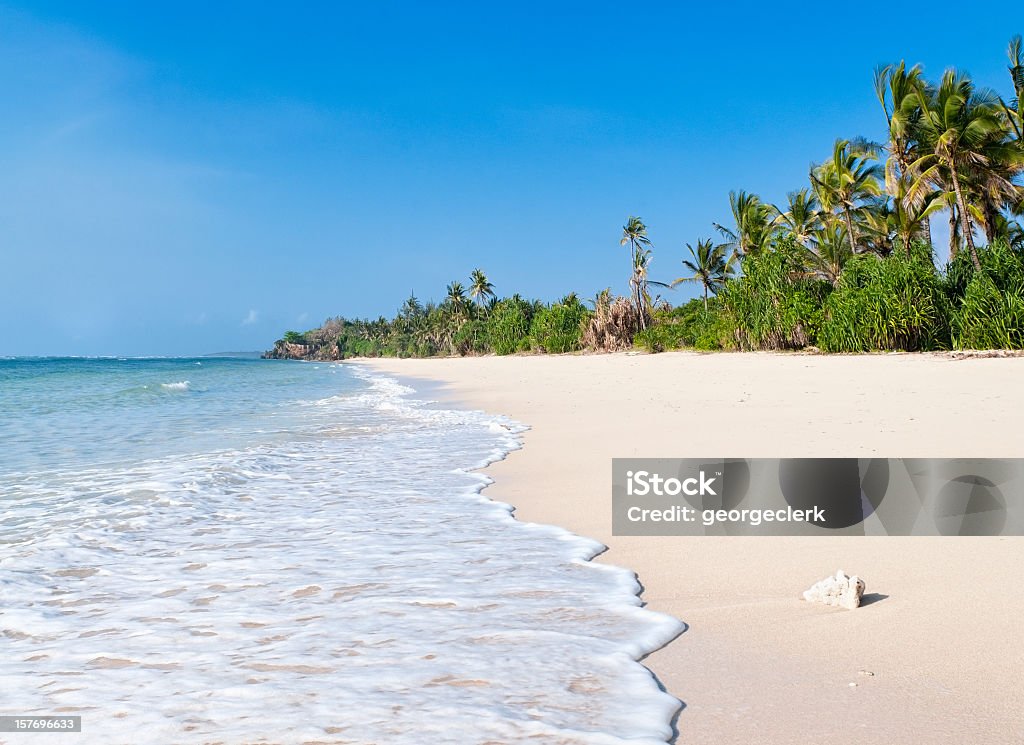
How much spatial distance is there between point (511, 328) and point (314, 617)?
6517 centimetres

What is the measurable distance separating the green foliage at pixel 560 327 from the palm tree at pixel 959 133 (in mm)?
28634

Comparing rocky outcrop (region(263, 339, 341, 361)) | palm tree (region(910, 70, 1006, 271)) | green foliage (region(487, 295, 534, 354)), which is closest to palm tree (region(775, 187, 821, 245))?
palm tree (region(910, 70, 1006, 271))

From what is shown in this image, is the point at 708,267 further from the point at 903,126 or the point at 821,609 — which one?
the point at 821,609

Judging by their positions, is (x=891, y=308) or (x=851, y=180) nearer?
(x=891, y=308)

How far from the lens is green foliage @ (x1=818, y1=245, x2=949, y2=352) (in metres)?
21.0

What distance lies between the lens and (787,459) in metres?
5.34

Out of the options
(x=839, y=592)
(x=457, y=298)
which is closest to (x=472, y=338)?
(x=457, y=298)

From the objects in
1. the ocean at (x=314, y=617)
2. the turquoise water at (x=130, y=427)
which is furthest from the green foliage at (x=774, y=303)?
the ocean at (x=314, y=617)

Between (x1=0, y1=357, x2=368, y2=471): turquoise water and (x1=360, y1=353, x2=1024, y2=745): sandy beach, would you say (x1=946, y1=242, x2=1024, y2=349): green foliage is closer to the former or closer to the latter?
(x1=360, y1=353, x2=1024, y2=745): sandy beach

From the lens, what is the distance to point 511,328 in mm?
67688

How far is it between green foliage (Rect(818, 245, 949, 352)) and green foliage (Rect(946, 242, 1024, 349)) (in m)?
0.86

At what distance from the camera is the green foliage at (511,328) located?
66.4 metres

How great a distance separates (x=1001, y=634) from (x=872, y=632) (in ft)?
1.35

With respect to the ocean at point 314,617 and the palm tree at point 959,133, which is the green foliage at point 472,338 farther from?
the ocean at point 314,617
